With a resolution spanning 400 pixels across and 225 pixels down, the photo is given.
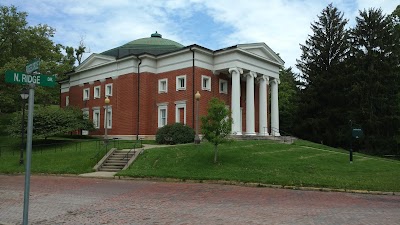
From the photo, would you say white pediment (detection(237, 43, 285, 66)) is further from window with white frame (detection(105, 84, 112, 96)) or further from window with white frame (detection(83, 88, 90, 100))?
window with white frame (detection(83, 88, 90, 100))

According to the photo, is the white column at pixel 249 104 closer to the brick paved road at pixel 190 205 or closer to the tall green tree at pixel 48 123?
the tall green tree at pixel 48 123

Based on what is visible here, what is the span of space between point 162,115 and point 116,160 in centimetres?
1378

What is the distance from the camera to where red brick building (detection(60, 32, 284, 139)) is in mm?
34312

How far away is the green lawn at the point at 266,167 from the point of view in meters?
16.4

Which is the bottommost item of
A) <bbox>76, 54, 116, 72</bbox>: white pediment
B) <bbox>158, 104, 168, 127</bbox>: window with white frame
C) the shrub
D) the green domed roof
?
the shrub

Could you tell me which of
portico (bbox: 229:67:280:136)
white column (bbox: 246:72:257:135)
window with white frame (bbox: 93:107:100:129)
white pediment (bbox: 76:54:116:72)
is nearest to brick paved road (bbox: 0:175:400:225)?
portico (bbox: 229:67:280:136)

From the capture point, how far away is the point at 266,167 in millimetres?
19719

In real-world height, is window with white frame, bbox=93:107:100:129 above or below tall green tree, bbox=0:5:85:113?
below

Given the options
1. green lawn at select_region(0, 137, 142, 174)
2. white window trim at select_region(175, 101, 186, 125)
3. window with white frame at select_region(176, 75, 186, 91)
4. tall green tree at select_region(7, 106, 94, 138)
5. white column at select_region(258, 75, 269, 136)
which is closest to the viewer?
green lawn at select_region(0, 137, 142, 174)

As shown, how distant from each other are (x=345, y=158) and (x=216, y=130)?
368 inches

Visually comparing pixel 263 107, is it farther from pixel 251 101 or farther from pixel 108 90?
pixel 108 90

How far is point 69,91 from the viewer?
4759 cm

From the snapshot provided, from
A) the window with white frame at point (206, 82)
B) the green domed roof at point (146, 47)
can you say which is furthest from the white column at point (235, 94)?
the green domed roof at point (146, 47)

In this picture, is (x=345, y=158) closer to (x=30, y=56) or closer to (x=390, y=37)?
(x=390, y=37)
